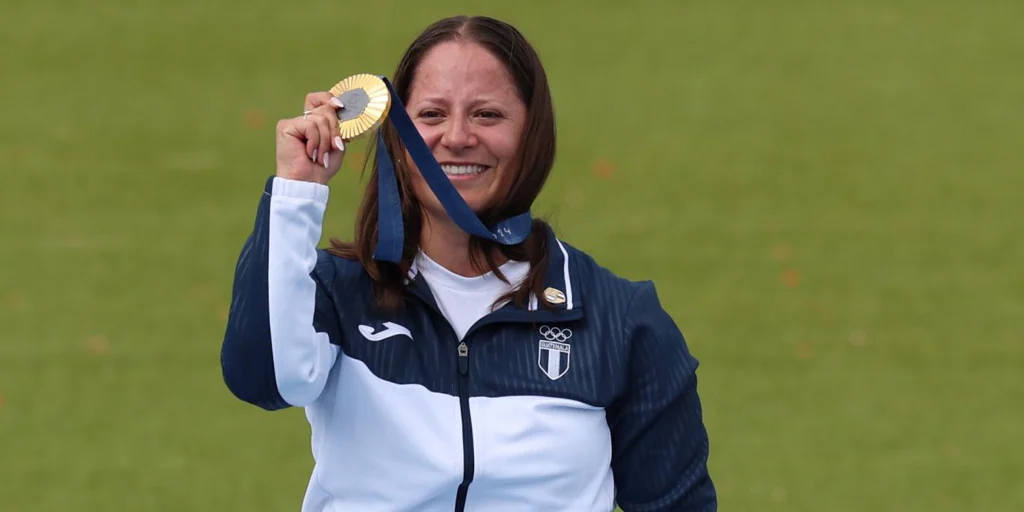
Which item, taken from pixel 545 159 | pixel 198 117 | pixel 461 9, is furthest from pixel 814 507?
pixel 461 9

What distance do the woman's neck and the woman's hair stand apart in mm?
13

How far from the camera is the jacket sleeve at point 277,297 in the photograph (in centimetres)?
304

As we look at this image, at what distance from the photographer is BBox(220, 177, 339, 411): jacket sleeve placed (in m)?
3.04

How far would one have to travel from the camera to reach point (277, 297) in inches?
120

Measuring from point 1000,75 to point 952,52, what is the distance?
475 millimetres

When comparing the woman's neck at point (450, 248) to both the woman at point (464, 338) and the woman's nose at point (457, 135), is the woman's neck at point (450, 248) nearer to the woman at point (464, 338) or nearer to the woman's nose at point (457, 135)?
the woman at point (464, 338)

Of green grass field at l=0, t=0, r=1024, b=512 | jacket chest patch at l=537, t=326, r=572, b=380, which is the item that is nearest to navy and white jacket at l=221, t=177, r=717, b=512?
jacket chest patch at l=537, t=326, r=572, b=380

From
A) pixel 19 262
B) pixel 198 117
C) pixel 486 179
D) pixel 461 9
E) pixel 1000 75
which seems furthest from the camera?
pixel 461 9

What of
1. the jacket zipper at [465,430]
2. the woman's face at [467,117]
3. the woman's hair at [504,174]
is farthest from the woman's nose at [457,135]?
the jacket zipper at [465,430]

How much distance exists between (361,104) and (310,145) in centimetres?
12

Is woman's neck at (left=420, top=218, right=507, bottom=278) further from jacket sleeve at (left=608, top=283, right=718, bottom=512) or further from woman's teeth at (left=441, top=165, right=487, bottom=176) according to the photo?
jacket sleeve at (left=608, top=283, right=718, bottom=512)

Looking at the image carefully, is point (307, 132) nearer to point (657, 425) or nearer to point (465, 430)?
point (465, 430)

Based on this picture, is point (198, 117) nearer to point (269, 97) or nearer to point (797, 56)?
point (269, 97)

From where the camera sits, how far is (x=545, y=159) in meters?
3.42
